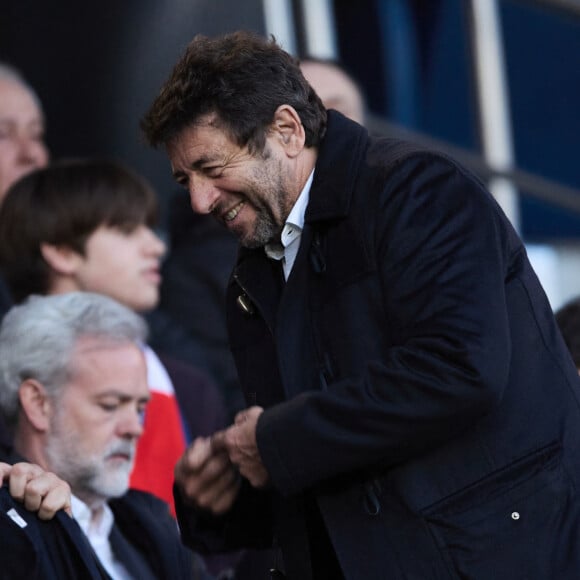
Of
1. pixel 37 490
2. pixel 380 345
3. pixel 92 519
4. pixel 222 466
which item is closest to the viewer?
pixel 380 345

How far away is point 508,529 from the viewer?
2705 mm

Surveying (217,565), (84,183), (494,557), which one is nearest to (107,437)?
(217,565)

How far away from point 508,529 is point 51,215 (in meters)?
2.44

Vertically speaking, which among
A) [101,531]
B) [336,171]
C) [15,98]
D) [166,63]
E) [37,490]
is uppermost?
[166,63]

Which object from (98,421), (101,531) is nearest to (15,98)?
(98,421)

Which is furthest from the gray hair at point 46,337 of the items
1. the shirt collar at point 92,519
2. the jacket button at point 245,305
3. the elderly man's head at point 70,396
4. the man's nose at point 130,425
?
the jacket button at point 245,305

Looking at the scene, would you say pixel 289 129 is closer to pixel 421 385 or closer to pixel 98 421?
pixel 421 385

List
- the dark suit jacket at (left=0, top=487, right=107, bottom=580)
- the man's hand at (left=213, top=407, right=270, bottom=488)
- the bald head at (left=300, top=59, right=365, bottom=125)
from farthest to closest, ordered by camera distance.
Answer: the bald head at (left=300, top=59, right=365, bottom=125), the dark suit jacket at (left=0, top=487, right=107, bottom=580), the man's hand at (left=213, top=407, right=270, bottom=488)

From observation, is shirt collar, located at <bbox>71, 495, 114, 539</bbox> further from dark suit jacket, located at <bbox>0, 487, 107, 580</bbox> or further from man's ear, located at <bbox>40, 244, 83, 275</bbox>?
man's ear, located at <bbox>40, 244, 83, 275</bbox>

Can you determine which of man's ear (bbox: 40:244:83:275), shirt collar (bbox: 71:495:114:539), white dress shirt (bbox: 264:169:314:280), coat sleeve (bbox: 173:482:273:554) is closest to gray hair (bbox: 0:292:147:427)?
shirt collar (bbox: 71:495:114:539)

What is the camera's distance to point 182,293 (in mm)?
5469

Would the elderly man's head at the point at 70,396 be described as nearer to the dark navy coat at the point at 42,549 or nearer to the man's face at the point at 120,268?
the dark navy coat at the point at 42,549

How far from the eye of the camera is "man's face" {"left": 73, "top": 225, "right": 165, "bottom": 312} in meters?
4.78

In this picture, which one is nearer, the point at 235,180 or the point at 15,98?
the point at 235,180
